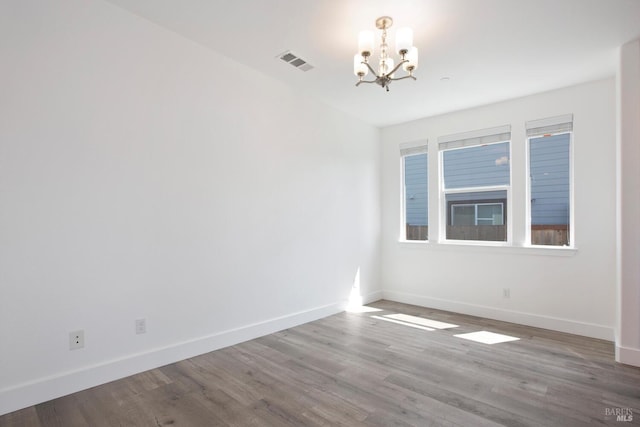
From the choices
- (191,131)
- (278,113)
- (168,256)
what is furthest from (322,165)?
(168,256)

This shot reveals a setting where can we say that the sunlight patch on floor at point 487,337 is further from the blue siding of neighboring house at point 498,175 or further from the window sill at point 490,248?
the blue siding of neighboring house at point 498,175

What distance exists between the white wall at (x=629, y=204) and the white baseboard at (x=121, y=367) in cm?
318

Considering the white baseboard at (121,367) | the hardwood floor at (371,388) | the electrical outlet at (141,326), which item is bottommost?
the hardwood floor at (371,388)

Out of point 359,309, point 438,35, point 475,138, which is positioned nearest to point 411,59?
point 438,35

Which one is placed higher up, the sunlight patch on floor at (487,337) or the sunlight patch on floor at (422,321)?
the sunlight patch on floor at (487,337)

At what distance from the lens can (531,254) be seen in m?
3.94

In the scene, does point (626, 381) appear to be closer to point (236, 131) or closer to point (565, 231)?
point (565, 231)

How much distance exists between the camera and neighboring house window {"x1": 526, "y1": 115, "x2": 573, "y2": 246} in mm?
3785

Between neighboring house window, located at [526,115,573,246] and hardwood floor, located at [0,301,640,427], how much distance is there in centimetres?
120

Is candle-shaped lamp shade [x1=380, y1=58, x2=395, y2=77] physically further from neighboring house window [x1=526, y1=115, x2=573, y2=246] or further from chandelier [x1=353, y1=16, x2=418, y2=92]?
neighboring house window [x1=526, y1=115, x2=573, y2=246]

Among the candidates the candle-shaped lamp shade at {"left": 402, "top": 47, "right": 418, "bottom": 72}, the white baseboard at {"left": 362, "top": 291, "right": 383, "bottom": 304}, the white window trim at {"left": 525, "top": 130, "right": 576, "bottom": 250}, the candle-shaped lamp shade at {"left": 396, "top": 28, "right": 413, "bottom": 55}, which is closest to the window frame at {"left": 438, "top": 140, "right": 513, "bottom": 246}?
the white window trim at {"left": 525, "top": 130, "right": 576, "bottom": 250}

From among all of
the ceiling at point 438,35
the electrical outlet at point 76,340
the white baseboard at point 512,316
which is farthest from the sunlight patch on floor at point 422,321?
the electrical outlet at point 76,340

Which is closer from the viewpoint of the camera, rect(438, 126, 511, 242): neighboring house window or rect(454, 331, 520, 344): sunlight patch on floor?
rect(454, 331, 520, 344): sunlight patch on floor

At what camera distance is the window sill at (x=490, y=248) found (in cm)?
375
